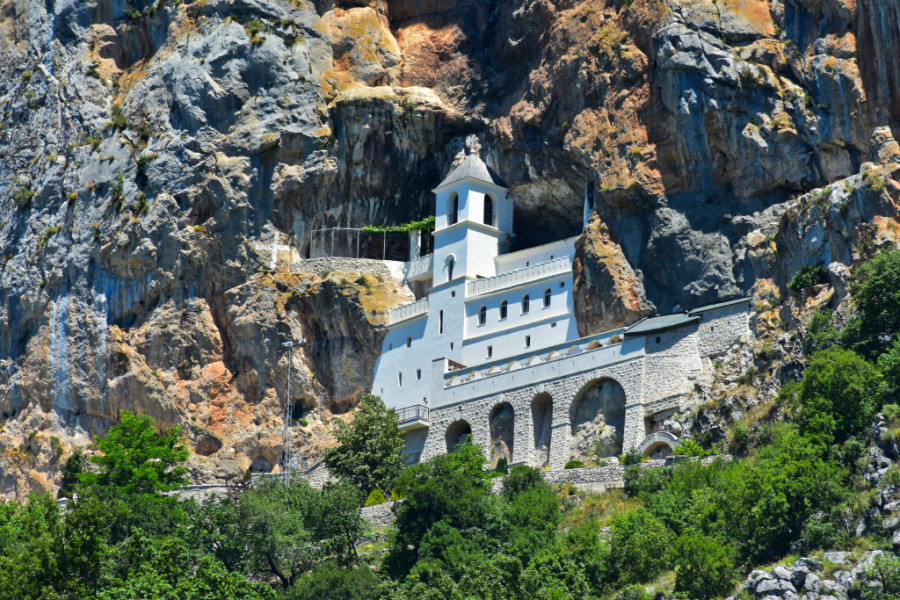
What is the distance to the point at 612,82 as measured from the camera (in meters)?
82.4

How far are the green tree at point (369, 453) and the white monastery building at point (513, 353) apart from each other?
247 cm

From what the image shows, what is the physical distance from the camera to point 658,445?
73.8m

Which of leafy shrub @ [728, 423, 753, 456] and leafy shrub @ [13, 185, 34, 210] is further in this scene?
leafy shrub @ [13, 185, 34, 210]

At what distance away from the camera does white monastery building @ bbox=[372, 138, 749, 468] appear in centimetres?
7619

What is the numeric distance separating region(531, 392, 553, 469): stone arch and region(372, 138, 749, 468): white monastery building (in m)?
0.06

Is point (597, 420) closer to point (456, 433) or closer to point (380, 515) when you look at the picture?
point (456, 433)

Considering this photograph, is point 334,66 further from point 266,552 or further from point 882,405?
point 882,405

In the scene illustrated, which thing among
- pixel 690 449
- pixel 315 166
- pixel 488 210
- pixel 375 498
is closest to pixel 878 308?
pixel 690 449

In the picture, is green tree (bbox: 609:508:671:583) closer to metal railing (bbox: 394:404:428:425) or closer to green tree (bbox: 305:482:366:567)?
green tree (bbox: 305:482:366:567)

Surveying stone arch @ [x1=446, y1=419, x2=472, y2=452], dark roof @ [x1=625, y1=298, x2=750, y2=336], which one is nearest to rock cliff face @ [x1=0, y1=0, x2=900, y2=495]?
dark roof @ [x1=625, y1=298, x2=750, y2=336]

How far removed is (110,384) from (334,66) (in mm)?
20282

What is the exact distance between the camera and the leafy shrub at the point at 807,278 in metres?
72.6

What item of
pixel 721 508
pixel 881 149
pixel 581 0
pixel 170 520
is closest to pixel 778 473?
pixel 721 508

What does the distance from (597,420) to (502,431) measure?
529cm
